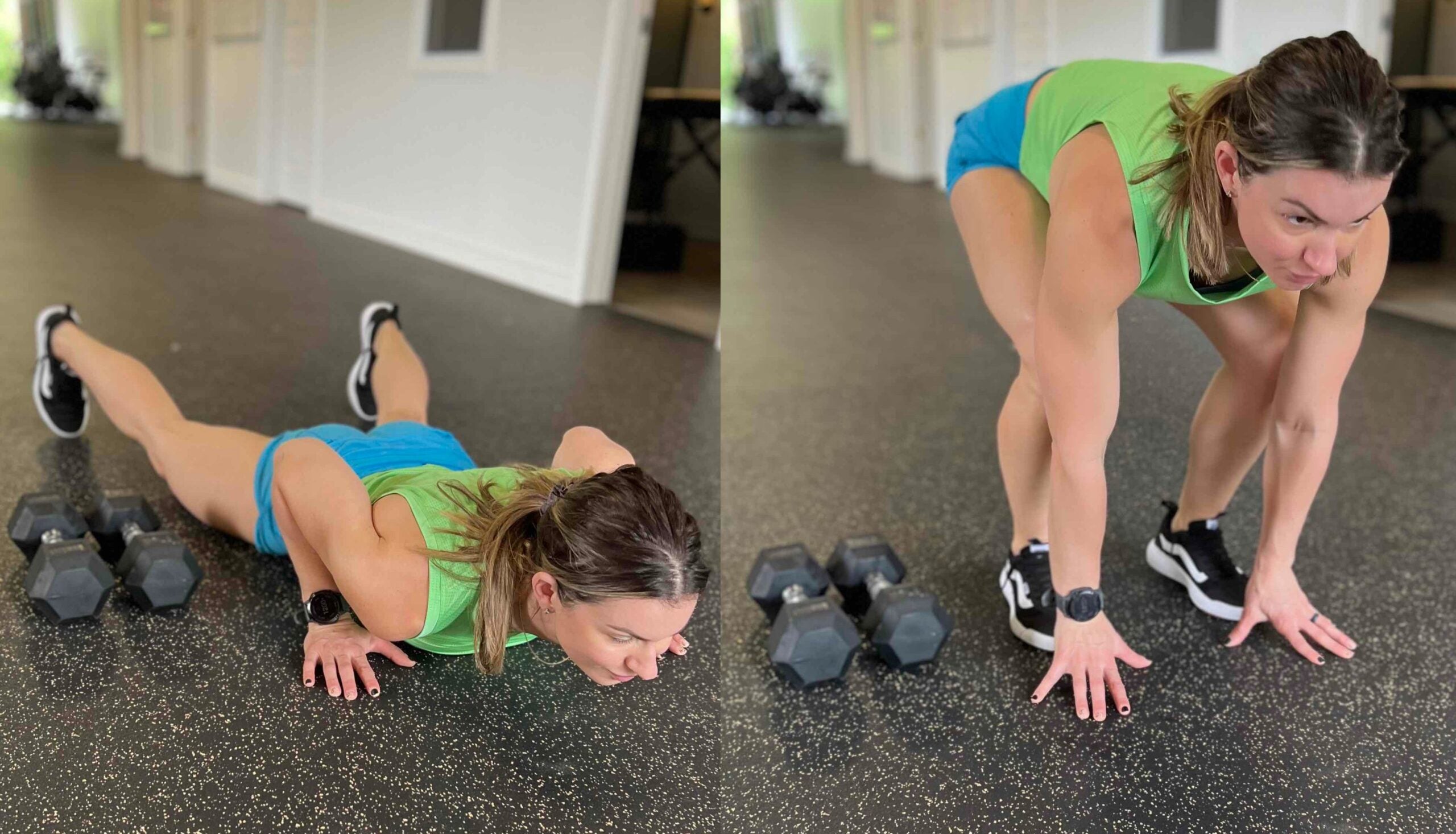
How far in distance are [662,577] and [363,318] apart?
4.57 feet

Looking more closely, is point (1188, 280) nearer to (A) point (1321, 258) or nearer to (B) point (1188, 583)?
(A) point (1321, 258)

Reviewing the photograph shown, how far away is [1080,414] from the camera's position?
52.5 inches

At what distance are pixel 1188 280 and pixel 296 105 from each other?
4.51 meters

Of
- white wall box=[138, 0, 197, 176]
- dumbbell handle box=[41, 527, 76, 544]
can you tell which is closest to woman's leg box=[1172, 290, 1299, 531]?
dumbbell handle box=[41, 527, 76, 544]

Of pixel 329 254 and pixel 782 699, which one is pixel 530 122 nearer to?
pixel 329 254

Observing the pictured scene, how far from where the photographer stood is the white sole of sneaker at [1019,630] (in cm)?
161

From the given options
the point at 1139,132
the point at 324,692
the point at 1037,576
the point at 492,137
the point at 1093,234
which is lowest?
the point at 324,692

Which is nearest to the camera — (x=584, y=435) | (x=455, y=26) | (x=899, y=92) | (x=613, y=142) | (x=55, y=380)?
(x=584, y=435)

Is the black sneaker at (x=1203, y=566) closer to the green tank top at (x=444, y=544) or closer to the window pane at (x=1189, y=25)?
the green tank top at (x=444, y=544)

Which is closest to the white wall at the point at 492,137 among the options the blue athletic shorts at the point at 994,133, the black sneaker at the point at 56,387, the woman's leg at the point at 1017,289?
the black sneaker at the point at 56,387

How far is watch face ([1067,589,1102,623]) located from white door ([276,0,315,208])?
13.3ft

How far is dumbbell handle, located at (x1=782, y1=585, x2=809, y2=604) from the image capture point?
1.68 meters

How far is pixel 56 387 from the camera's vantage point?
7.06ft

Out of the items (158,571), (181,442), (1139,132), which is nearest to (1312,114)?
(1139,132)
